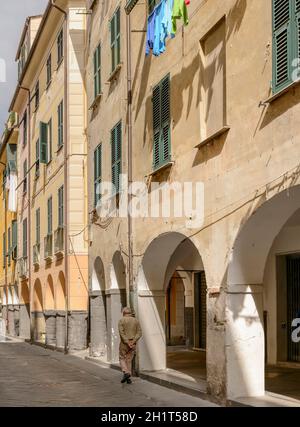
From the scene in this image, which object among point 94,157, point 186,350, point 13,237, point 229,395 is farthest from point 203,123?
point 13,237

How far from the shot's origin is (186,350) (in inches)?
950

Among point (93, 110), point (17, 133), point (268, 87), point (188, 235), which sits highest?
point (17, 133)

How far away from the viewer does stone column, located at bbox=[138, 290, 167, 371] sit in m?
16.9

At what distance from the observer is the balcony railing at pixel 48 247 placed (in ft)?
96.2

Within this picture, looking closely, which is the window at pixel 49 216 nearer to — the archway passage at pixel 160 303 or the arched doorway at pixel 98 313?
the arched doorway at pixel 98 313

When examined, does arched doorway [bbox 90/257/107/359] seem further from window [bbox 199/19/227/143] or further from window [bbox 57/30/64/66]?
window [bbox 199/19/227/143]

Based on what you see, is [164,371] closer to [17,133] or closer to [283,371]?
[283,371]

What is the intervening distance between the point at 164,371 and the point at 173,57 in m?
6.72

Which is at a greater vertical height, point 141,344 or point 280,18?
point 280,18

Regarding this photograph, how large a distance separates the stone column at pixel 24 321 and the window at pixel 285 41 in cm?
3059

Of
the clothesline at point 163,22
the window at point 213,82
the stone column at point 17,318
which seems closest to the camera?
the window at point 213,82

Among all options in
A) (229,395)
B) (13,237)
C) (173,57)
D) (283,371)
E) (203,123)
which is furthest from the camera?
(13,237)

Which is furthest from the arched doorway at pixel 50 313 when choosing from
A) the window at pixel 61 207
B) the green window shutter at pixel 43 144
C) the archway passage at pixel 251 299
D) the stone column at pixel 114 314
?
the archway passage at pixel 251 299

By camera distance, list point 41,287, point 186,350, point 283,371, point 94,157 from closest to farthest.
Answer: point 283,371 < point 94,157 < point 186,350 < point 41,287
